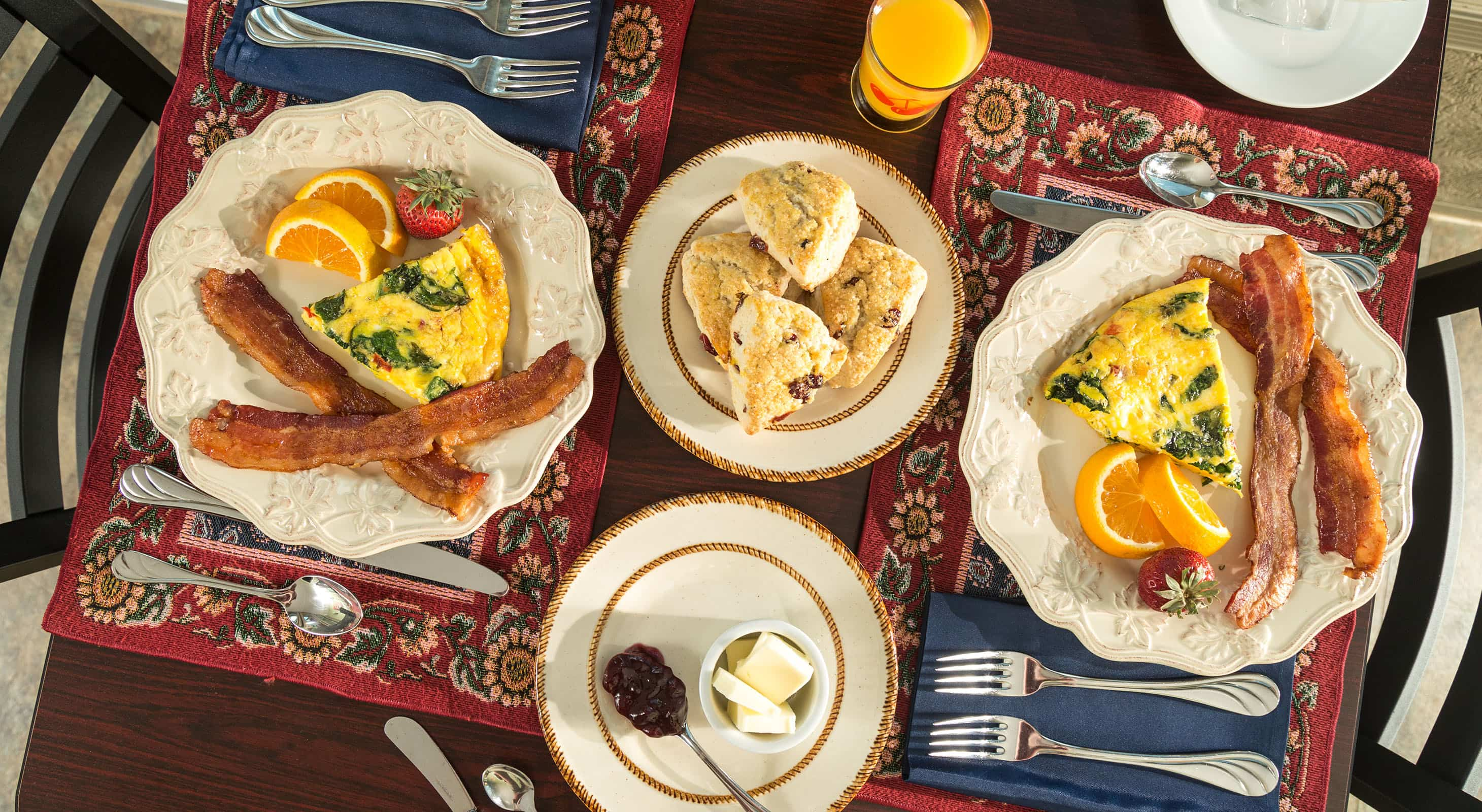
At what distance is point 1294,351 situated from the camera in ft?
6.16

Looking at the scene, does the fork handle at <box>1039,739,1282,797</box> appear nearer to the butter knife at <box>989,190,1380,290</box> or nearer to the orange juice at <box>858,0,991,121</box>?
the butter knife at <box>989,190,1380,290</box>

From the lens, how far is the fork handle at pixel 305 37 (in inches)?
79.3

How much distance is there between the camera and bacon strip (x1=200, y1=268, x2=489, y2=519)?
187cm

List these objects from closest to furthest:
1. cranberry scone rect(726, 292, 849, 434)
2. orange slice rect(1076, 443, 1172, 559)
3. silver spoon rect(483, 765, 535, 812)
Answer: cranberry scone rect(726, 292, 849, 434), orange slice rect(1076, 443, 1172, 559), silver spoon rect(483, 765, 535, 812)

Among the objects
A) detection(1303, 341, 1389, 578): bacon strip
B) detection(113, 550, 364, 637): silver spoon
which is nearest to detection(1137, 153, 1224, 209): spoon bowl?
detection(1303, 341, 1389, 578): bacon strip

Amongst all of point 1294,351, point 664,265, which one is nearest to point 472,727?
point 664,265

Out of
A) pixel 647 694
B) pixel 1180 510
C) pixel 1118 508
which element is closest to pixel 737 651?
pixel 647 694

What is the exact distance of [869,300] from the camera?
187cm

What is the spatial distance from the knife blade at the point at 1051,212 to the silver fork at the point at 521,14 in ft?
3.72

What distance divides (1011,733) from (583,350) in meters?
1.36

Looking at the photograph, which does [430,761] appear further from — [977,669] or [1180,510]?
[1180,510]

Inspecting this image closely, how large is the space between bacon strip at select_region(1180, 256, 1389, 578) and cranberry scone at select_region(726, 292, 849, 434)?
0.93 meters

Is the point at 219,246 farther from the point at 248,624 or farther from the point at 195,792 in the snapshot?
the point at 195,792

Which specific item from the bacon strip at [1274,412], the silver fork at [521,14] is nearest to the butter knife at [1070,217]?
the bacon strip at [1274,412]
